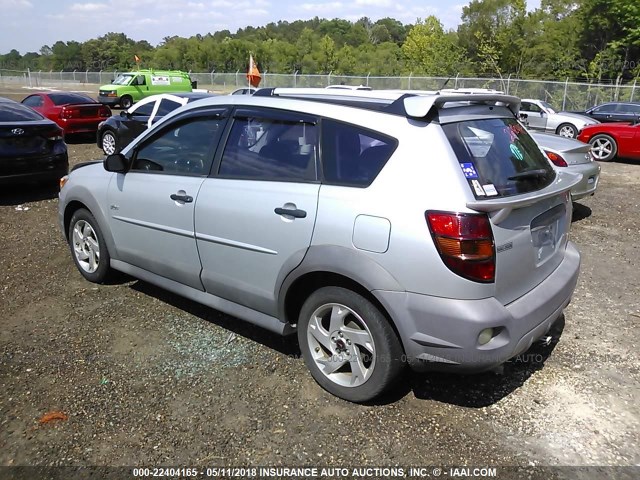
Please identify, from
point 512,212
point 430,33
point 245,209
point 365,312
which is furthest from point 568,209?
point 430,33

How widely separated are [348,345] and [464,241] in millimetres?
955

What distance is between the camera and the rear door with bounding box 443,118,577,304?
2.70 metres

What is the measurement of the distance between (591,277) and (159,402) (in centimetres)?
424

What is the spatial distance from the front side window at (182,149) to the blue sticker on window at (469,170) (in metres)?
1.77

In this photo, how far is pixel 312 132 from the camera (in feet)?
10.4

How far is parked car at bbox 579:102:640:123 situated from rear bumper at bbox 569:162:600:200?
12.6 metres

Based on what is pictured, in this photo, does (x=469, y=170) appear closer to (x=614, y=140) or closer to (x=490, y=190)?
(x=490, y=190)

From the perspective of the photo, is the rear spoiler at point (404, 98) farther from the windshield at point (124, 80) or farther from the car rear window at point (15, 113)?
the windshield at point (124, 80)

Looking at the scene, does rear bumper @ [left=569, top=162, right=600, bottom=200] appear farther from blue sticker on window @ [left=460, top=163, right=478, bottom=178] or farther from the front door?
the front door

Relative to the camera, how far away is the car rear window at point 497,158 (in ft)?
9.05

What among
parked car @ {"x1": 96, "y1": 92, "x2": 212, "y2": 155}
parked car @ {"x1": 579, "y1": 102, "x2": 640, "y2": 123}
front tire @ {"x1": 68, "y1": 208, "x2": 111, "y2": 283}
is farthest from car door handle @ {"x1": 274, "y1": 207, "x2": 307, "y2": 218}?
parked car @ {"x1": 579, "y1": 102, "x2": 640, "y2": 123}

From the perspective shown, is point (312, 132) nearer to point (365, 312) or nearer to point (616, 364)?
point (365, 312)

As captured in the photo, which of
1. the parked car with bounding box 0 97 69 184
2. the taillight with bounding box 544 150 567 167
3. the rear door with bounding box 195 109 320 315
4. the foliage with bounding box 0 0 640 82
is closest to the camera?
the rear door with bounding box 195 109 320 315

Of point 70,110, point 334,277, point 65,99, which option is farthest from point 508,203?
point 65,99
